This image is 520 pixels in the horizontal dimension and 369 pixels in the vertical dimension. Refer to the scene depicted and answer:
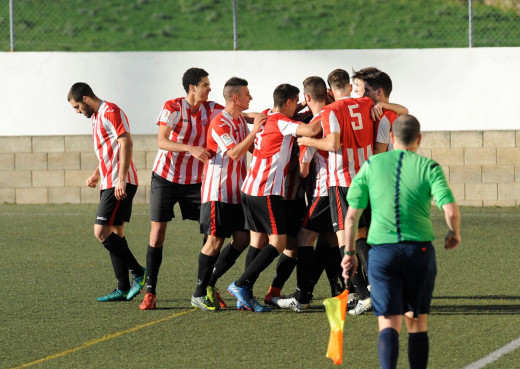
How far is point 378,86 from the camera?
297 inches

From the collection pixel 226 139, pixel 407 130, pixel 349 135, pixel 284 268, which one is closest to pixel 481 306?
pixel 284 268

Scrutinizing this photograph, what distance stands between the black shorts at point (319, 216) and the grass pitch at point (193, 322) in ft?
2.24

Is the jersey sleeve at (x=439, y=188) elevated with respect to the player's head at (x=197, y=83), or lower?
lower

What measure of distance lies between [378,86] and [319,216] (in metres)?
1.15

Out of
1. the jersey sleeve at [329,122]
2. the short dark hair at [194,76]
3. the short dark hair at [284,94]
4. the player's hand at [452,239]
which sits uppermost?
the short dark hair at [194,76]

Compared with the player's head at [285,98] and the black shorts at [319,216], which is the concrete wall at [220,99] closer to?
the black shorts at [319,216]

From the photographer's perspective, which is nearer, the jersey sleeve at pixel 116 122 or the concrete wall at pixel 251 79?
the jersey sleeve at pixel 116 122

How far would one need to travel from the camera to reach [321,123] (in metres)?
7.41

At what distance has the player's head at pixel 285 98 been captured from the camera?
7.62m

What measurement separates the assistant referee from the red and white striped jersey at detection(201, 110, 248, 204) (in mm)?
2675

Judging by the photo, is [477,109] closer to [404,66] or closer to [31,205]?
[404,66]

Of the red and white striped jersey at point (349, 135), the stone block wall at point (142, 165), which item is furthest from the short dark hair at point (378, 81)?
the stone block wall at point (142, 165)

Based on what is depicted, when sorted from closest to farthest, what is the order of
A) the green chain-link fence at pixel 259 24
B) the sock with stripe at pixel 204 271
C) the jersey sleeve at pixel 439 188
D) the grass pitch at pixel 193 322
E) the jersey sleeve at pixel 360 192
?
the jersey sleeve at pixel 439 188, the jersey sleeve at pixel 360 192, the grass pitch at pixel 193 322, the sock with stripe at pixel 204 271, the green chain-link fence at pixel 259 24

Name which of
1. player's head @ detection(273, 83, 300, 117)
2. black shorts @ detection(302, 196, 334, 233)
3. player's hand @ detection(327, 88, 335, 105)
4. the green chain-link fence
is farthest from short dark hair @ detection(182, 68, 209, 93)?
the green chain-link fence
